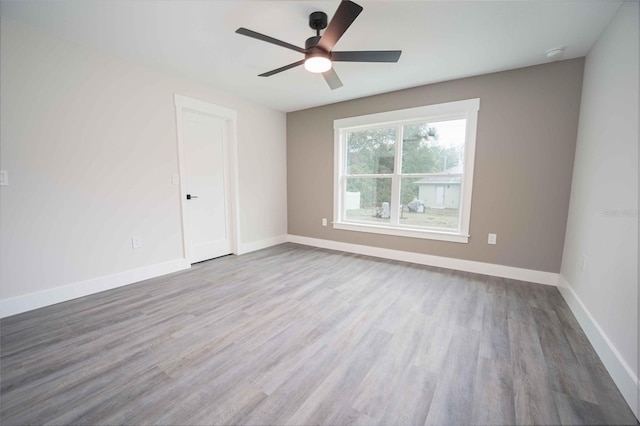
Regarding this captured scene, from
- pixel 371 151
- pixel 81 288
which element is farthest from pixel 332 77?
pixel 81 288

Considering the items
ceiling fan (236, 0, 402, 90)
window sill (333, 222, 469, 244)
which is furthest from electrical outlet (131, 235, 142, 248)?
window sill (333, 222, 469, 244)

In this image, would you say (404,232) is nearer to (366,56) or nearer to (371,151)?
(371,151)

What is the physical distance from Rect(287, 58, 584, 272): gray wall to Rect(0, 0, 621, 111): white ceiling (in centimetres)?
23

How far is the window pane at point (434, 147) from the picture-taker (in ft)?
10.9

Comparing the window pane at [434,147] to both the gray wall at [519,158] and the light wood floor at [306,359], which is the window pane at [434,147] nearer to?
the gray wall at [519,158]

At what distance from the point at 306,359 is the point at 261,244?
9.89 ft

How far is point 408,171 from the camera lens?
3711 mm

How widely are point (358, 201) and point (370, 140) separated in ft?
3.32

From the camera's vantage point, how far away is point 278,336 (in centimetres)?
191

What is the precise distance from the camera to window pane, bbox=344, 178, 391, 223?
396 cm

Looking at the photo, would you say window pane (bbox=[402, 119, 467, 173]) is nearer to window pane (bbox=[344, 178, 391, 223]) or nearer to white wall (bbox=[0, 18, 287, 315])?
window pane (bbox=[344, 178, 391, 223])

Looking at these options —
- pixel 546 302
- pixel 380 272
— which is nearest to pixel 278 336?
pixel 380 272

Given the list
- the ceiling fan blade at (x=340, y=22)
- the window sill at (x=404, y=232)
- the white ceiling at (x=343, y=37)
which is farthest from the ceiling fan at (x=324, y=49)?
the window sill at (x=404, y=232)

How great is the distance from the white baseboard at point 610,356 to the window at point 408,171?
1321 mm
